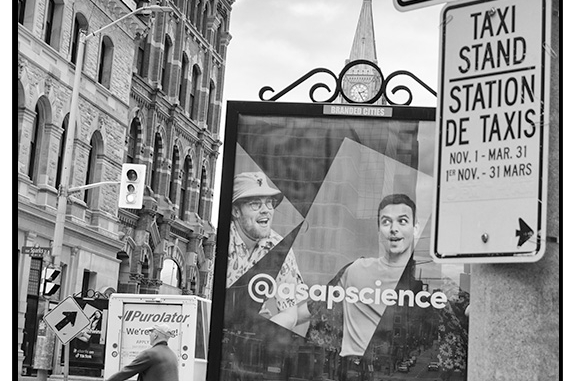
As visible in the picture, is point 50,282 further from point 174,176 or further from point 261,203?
point 174,176

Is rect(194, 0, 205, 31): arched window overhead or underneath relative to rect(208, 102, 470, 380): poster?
overhead

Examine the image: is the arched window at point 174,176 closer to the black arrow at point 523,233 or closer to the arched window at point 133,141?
the arched window at point 133,141

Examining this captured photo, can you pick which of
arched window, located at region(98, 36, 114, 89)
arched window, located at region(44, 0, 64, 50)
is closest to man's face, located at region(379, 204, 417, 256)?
arched window, located at region(44, 0, 64, 50)

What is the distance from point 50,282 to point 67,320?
2847 millimetres

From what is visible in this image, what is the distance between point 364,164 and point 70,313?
16387 mm

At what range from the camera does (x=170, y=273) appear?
4600 centimetres

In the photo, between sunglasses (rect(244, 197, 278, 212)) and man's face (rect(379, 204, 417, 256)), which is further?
sunglasses (rect(244, 197, 278, 212))

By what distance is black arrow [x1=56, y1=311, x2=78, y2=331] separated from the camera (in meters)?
21.0

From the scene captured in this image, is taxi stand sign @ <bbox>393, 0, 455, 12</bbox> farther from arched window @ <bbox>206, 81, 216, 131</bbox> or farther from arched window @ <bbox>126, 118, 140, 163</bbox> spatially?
arched window @ <bbox>206, 81, 216, 131</bbox>

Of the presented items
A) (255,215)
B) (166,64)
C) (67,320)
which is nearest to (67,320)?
(67,320)

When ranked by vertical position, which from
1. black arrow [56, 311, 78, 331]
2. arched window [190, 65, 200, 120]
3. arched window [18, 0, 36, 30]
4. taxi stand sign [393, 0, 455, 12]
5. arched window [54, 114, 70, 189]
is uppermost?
arched window [190, 65, 200, 120]

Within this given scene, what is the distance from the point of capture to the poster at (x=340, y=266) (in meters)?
5.88

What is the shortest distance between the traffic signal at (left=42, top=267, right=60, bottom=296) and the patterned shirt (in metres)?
18.3

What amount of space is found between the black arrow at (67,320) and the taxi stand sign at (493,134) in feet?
62.9
